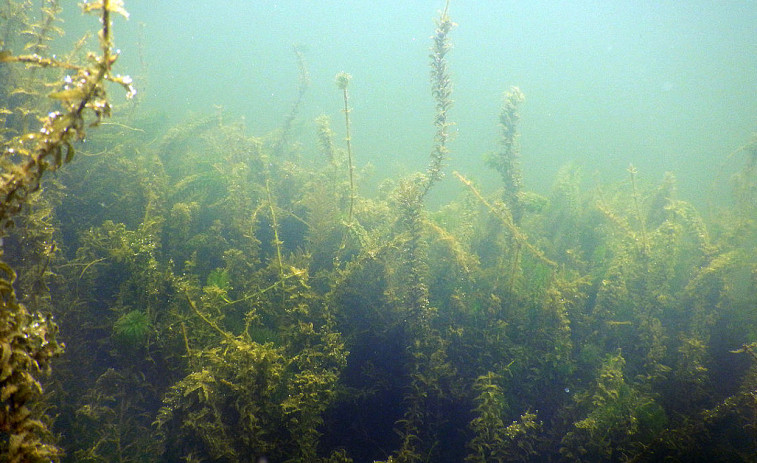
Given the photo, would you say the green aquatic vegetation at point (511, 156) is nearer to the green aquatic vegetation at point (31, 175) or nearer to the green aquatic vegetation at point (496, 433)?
the green aquatic vegetation at point (496, 433)

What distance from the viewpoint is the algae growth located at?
2633mm

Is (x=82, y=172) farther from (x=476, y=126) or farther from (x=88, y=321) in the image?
(x=476, y=126)

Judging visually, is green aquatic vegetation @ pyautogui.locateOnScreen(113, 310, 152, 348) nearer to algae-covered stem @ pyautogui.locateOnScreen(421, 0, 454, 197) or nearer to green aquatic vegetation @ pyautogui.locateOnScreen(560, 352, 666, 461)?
algae-covered stem @ pyautogui.locateOnScreen(421, 0, 454, 197)

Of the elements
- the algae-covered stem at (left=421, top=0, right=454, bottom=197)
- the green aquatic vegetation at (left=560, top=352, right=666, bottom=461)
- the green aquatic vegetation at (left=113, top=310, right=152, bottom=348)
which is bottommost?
the green aquatic vegetation at (left=113, top=310, right=152, bottom=348)

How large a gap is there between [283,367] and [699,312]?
522 centimetres

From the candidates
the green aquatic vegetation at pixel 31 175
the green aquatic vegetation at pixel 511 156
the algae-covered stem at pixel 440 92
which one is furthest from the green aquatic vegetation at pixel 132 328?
the green aquatic vegetation at pixel 511 156

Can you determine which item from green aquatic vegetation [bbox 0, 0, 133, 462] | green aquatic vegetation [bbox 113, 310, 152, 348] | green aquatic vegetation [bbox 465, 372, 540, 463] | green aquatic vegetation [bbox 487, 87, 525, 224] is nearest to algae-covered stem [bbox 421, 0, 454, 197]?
green aquatic vegetation [bbox 487, 87, 525, 224]

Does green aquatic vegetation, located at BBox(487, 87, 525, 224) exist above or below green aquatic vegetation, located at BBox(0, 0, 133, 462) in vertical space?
above

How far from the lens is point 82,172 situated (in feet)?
16.2

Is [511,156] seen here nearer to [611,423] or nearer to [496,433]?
[611,423]

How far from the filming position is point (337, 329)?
3.70 meters

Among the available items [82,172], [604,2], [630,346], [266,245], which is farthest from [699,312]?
[604,2]

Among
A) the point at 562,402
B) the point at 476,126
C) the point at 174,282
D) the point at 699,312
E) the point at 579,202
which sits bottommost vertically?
the point at 174,282

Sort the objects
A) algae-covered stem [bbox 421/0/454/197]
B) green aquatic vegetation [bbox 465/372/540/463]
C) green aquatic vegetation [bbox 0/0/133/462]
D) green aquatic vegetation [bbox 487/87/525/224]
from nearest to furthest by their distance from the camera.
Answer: green aquatic vegetation [bbox 0/0/133/462]
green aquatic vegetation [bbox 465/372/540/463]
algae-covered stem [bbox 421/0/454/197]
green aquatic vegetation [bbox 487/87/525/224]
